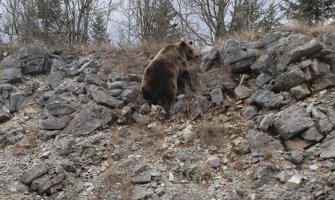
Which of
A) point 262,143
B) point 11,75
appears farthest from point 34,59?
point 262,143

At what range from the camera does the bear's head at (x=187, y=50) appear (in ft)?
39.3

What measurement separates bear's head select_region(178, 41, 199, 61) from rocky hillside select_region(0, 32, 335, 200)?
0.30m

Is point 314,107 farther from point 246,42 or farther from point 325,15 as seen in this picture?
point 325,15

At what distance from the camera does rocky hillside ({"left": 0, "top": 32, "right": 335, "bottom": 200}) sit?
8172 millimetres

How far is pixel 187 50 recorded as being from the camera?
12172mm

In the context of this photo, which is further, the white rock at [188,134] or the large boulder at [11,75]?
the large boulder at [11,75]

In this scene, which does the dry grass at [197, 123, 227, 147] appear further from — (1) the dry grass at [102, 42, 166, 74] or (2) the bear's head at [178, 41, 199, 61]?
(1) the dry grass at [102, 42, 166, 74]

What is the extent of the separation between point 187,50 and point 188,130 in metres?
3.11

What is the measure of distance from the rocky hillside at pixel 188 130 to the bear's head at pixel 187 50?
304mm

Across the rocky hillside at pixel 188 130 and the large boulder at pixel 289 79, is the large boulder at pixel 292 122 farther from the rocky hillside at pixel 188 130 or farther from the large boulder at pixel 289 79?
the large boulder at pixel 289 79

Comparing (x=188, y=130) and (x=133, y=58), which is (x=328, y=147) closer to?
(x=188, y=130)

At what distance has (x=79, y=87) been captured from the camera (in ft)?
39.5

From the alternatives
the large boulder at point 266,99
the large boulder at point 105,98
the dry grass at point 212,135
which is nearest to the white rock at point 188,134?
the dry grass at point 212,135

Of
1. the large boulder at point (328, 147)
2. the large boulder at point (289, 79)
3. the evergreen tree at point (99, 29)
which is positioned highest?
the evergreen tree at point (99, 29)
